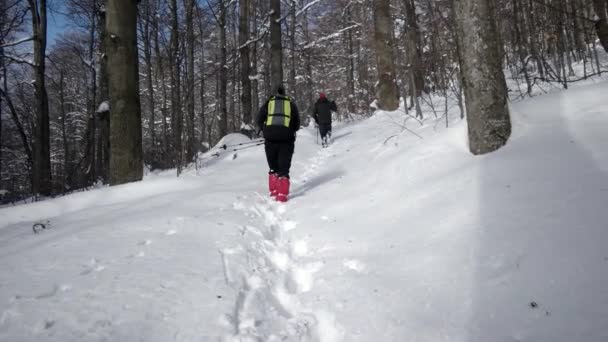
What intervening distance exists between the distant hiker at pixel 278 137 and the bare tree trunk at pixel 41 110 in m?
7.77

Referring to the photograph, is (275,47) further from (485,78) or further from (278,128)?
(485,78)

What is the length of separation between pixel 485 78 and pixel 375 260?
198 cm

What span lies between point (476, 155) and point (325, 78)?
19901mm

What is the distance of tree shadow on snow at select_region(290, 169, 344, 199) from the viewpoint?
16.6 feet

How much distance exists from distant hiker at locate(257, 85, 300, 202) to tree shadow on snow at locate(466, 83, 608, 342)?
2632mm

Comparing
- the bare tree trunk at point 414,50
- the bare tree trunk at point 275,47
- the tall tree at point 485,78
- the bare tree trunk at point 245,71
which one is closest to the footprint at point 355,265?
the tall tree at point 485,78

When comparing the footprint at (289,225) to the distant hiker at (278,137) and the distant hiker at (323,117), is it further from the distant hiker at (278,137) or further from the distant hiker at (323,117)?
the distant hiker at (323,117)

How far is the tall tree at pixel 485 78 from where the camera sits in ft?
9.94

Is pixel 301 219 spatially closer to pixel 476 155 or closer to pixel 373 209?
pixel 373 209

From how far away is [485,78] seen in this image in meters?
3.03

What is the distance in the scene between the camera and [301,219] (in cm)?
367

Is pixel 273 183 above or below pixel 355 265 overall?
above

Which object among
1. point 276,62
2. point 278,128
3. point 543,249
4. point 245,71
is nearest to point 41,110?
point 245,71

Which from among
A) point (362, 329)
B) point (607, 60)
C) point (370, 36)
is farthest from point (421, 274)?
point (370, 36)
